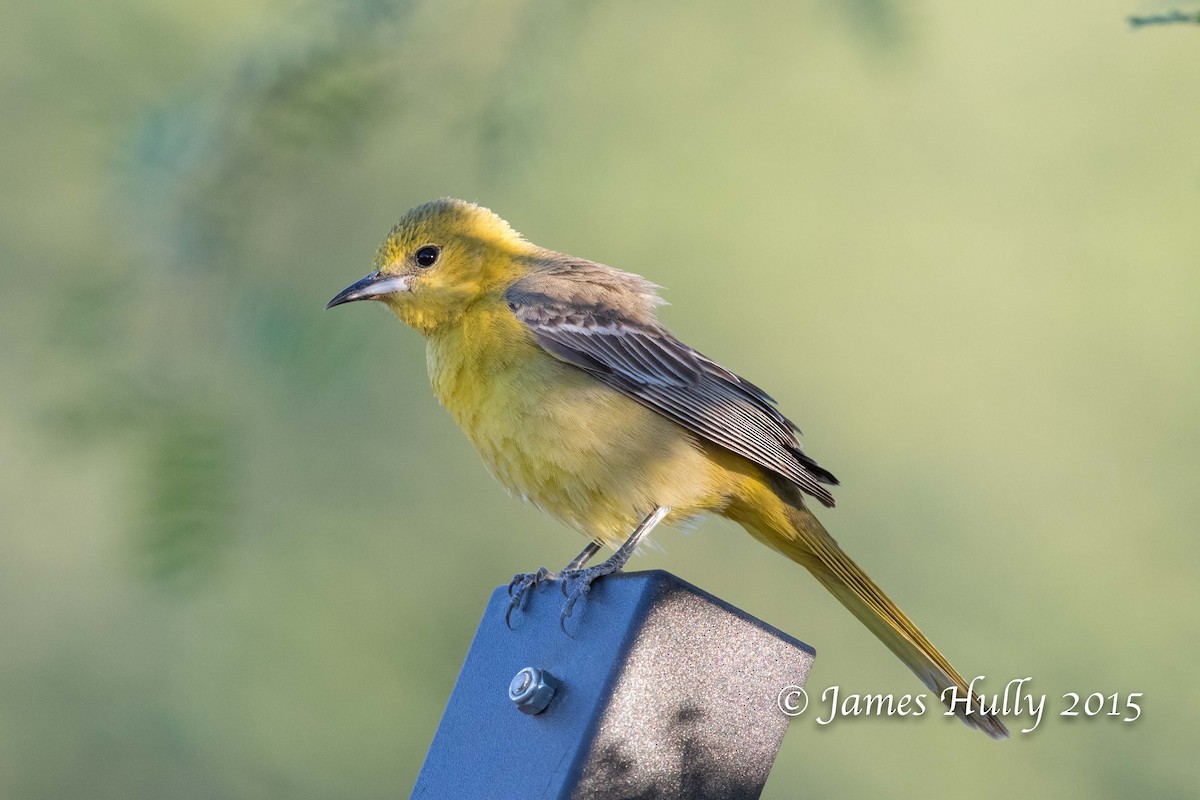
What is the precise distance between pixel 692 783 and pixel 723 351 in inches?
250

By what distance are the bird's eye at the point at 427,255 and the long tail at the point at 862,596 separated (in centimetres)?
139

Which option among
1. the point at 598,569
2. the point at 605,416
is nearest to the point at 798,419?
the point at 605,416

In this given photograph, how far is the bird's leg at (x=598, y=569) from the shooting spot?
3.08 metres

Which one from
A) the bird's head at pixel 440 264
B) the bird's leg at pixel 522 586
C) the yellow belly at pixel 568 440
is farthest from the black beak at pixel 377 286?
the bird's leg at pixel 522 586

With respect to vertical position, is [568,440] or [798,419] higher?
[798,419]

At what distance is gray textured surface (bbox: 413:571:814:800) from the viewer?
9.16ft

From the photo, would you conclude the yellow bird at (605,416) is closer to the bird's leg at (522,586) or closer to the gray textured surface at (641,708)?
the bird's leg at (522,586)

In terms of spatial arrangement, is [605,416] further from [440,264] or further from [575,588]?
[575,588]

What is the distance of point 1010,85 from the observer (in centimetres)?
939

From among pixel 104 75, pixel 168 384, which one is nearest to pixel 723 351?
pixel 104 75

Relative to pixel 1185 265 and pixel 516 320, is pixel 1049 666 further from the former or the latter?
pixel 516 320

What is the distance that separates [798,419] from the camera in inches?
351

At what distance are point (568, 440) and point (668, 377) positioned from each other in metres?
0.57

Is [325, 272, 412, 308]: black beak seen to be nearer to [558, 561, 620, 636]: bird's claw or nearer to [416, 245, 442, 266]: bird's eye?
[416, 245, 442, 266]: bird's eye
